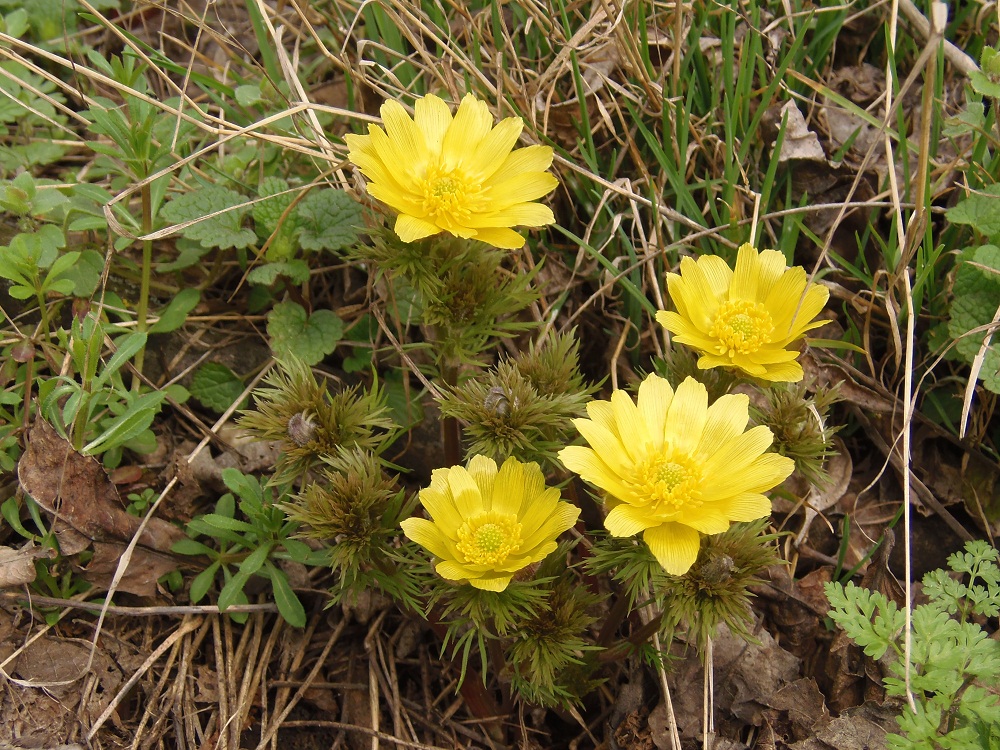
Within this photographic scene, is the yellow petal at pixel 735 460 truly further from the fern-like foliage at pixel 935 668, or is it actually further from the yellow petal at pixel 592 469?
the fern-like foliage at pixel 935 668

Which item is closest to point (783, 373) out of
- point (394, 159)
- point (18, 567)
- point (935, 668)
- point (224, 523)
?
point (935, 668)

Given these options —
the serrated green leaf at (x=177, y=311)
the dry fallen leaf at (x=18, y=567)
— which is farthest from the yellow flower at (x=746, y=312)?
the dry fallen leaf at (x=18, y=567)

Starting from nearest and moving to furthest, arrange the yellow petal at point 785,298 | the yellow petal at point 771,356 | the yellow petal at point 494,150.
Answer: the yellow petal at point 771,356
the yellow petal at point 785,298
the yellow petal at point 494,150

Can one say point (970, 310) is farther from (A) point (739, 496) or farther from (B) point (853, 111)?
(A) point (739, 496)

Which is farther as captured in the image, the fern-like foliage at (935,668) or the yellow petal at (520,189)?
the yellow petal at (520,189)

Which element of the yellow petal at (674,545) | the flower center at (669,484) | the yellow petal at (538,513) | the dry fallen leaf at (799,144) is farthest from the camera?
the dry fallen leaf at (799,144)

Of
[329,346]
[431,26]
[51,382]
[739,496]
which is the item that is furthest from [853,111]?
[51,382]
